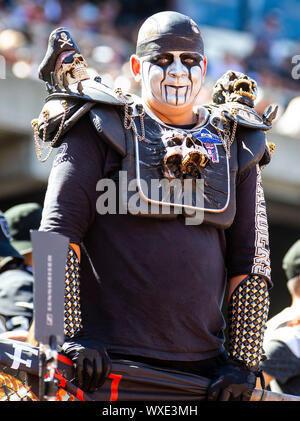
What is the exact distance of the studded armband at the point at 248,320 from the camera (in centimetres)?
355

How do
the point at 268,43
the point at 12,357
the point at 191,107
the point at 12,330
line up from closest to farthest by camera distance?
the point at 12,357, the point at 191,107, the point at 12,330, the point at 268,43

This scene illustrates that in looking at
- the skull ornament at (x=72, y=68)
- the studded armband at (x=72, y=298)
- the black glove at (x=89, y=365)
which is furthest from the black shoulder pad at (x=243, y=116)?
the black glove at (x=89, y=365)

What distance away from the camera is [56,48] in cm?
365

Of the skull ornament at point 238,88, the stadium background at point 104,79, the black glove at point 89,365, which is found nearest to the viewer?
the black glove at point 89,365

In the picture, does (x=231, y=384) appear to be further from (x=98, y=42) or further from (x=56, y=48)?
(x=98, y=42)

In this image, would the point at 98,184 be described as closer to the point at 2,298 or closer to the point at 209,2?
the point at 2,298

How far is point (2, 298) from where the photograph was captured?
486cm

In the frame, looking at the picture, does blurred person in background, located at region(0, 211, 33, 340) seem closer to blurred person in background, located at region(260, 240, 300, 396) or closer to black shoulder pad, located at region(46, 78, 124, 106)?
blurred person in background, located at region(260, 240, 300, 396)

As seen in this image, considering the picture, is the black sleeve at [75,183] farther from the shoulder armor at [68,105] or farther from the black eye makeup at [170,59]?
the black eye makeup at [170,59]

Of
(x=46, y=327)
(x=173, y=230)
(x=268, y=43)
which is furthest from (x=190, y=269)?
(x=268, y=43)

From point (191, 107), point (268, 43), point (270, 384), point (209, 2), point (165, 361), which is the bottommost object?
point (270, 384)

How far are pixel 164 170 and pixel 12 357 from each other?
2.91 feet

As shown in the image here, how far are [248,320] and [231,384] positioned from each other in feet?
0.87

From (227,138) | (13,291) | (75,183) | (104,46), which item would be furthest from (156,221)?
(104,46)
